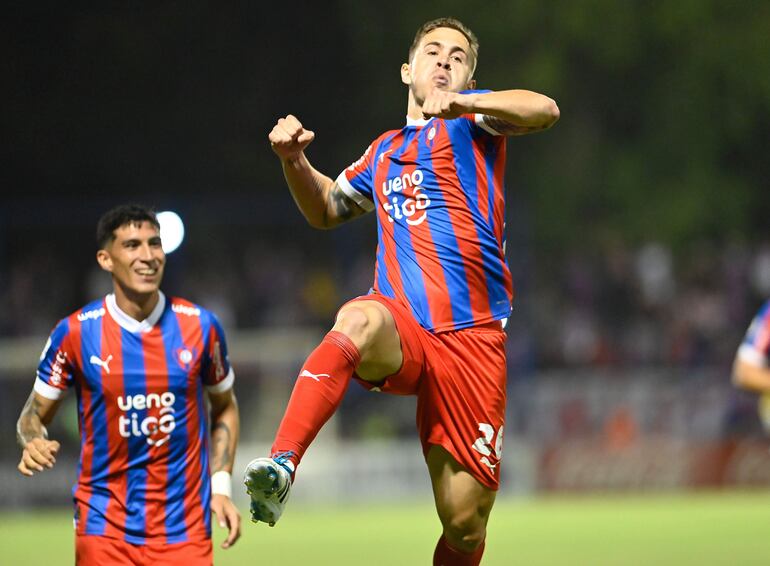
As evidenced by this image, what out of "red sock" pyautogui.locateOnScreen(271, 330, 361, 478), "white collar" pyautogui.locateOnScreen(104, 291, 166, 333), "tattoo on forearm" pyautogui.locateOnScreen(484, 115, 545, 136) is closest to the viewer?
"red sock" pyautogui.locateOnScreen(271, 330, 361, 478)

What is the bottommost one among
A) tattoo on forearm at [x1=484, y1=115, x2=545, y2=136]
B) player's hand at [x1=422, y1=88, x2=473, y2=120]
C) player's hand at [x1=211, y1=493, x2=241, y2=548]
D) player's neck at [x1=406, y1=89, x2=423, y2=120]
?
player's hand at [x1=211, y1=493, x2=241, y2=548]

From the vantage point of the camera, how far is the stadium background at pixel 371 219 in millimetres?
15406

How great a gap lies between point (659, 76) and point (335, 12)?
4.89 metres

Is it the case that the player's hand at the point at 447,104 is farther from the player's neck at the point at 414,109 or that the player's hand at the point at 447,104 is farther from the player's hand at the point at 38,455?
the player's hand at the point at 38,455

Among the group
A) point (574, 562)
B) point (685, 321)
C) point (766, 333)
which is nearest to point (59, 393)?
point (766, 333)

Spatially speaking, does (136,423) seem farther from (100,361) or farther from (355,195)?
(355,195)

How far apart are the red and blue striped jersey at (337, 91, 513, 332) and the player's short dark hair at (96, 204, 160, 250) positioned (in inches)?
47.2

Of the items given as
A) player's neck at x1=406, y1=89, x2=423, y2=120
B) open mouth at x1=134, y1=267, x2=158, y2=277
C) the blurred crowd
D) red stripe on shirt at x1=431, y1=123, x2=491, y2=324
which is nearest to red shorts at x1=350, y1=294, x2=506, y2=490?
red stripe on shirt at x1=431, y1=123, x2=491, y2=324

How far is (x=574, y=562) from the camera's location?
9812 millimetres

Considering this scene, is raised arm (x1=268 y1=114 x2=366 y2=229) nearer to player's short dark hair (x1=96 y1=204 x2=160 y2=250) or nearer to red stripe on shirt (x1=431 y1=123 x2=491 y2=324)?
red stripe on shirt (x1=431 y1=123 x2=491 y2=324)

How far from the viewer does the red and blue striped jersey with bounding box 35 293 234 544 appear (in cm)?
578

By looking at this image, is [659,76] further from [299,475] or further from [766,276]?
[299,475]

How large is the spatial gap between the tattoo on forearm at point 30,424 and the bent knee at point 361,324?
1488mm

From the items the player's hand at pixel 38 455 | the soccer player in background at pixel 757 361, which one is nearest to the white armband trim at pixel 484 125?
the player's hand at pixel 38 455
